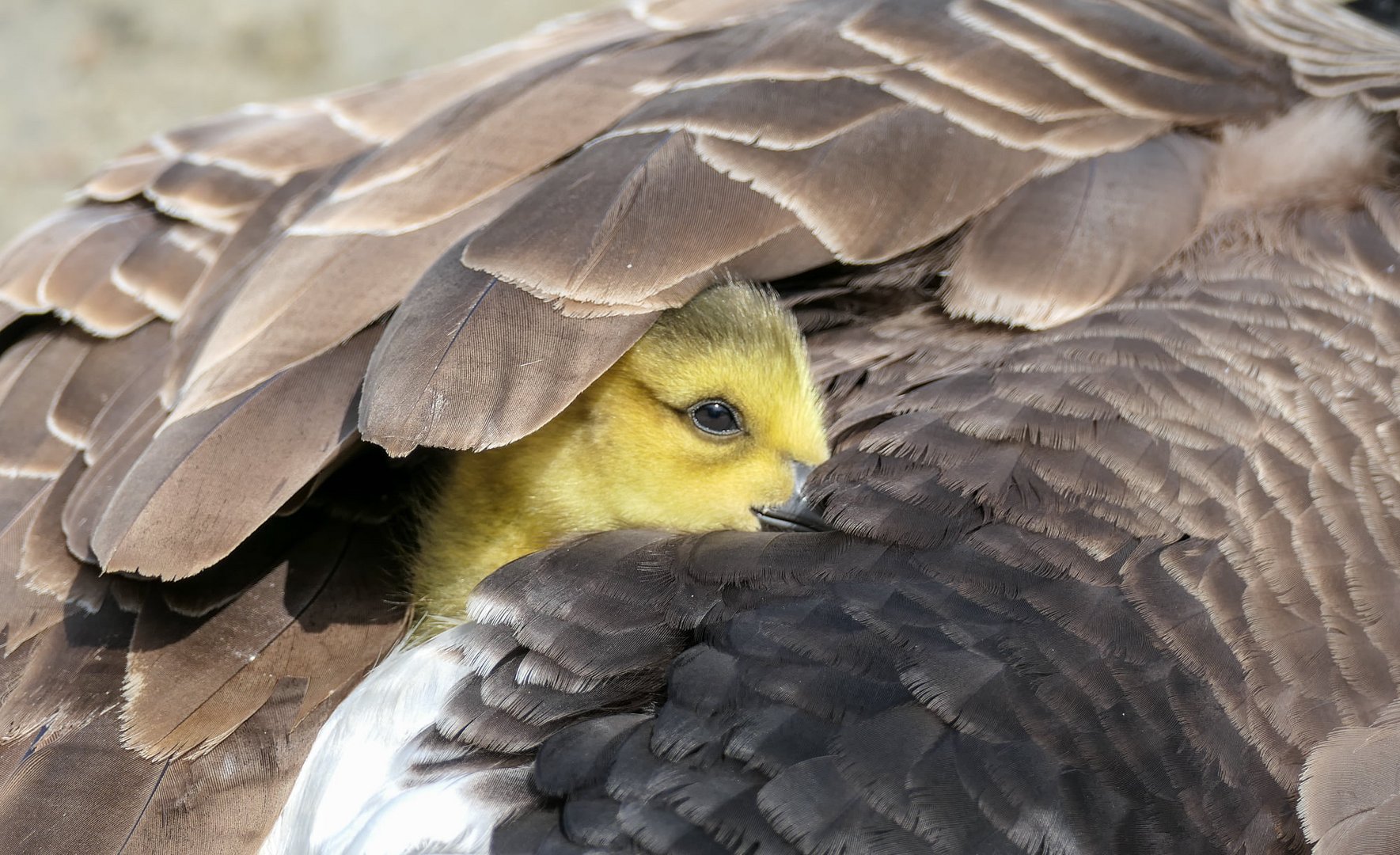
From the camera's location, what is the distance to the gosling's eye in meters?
1.97

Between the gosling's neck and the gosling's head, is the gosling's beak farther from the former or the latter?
the gosling's neck

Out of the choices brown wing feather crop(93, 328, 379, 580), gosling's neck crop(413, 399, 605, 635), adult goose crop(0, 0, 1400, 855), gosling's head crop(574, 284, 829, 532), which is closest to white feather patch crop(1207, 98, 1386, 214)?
adult goose crop(0, 0, 1400, 855)

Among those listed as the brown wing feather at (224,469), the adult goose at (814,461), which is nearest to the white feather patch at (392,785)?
the adult goose at (814,461)

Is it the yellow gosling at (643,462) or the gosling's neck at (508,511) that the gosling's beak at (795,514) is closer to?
the yellow gosling at (643,462)

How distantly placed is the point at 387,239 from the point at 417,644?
0.52 m

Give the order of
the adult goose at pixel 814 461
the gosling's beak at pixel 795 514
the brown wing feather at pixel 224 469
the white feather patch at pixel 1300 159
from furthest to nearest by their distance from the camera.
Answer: the white feather patch at pixel 1300 159 → the gosling's beak at pixel 795 514 → the brown wing feather at pixel 224 469 → the adult goose at pixel 814 461

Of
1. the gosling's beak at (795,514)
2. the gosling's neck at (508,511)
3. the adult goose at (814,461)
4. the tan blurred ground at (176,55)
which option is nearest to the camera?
the adult goose at (814,461)

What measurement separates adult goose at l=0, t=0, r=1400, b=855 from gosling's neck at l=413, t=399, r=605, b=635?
4 centimetres

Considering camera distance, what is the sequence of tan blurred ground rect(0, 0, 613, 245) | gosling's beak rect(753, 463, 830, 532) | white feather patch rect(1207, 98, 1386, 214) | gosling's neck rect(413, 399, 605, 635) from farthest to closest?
tan blurred ground rect(0, 0, 613, 245), white feather patch rect(1207, 98, 1386, 214), gosling's neck rect(413, 399, 605, 635), gosling's beak rect(753, 463, 830, 532)

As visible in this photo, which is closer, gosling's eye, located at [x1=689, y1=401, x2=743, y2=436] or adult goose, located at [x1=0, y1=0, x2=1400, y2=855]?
adult goose, located at [x1=0, y1=0, x2=1400, y2=855]

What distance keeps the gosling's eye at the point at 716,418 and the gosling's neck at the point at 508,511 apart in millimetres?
159

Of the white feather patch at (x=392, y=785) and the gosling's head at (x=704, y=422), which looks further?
the gosling's head at (x=704, y=422)

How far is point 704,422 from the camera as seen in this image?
199 centimetres

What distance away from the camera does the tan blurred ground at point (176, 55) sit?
19.1ft
